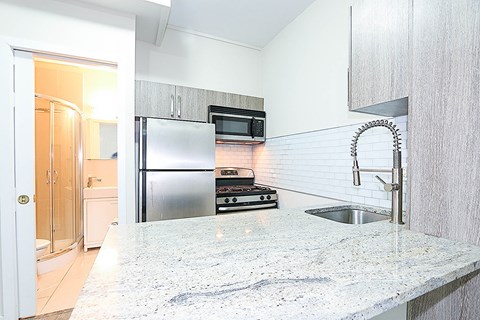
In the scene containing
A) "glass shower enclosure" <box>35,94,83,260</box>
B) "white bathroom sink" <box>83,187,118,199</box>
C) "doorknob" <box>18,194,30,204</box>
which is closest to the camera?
"doorknob" <box>18,194,30,204</box>

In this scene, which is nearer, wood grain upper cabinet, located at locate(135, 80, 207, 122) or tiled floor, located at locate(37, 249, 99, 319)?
tiled floor, located at locate(37, 249, 99, 319)

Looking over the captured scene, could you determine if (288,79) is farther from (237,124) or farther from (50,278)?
(50,278)

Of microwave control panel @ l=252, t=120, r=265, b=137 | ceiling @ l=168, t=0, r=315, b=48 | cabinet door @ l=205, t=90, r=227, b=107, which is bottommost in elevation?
microwave control panel @ l=252, t=120, r=265, b=137

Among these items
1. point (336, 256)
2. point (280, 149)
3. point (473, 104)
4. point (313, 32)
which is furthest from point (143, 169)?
point (473, 104)

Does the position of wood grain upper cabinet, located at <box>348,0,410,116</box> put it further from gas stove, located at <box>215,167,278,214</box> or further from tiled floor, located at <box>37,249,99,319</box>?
tiled floor, located at <box>37,249,99,319</box>

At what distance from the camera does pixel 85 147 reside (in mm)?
3518

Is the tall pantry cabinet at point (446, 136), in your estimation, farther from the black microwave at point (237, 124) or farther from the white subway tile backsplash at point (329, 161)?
the black microwave at point (237, 124)

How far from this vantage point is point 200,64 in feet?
9.70

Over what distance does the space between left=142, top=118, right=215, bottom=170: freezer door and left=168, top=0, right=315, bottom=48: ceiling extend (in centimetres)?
119

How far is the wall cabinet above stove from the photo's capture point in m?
2.42

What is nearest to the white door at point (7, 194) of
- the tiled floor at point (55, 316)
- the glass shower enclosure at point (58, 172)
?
the tiled floor at point (55, 316)

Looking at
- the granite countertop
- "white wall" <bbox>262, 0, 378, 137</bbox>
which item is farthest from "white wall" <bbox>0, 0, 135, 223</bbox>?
"white wall" <bbox>262, 0, 378, 137</bbox>

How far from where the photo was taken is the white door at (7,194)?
1663 mm

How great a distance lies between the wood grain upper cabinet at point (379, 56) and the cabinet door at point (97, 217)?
328 centimetres
